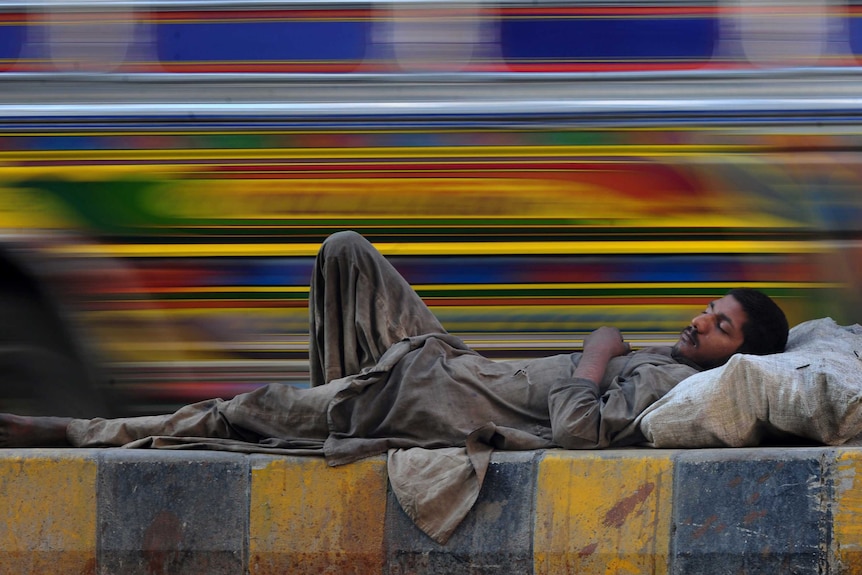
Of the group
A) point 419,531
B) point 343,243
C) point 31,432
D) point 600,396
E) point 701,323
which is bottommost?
point 419,531

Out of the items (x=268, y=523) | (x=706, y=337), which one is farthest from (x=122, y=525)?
(x=706, y=337)

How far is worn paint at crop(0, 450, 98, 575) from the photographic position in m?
3.28

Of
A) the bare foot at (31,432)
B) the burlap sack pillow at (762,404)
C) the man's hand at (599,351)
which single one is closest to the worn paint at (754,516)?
the burlap sack pillow at (762,404)

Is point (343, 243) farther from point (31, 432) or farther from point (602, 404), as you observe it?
point (31, 432)

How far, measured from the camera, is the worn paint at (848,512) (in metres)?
2.97

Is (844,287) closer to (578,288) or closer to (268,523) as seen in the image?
(578,288)

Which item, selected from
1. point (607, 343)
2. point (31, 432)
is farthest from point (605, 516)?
point (31, 432)

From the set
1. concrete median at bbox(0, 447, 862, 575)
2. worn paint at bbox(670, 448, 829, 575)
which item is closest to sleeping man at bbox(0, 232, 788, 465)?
concrete median at bbox(0, 447, 862, 575)

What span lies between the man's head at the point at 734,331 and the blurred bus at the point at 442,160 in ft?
1.29

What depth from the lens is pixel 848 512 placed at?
298cm

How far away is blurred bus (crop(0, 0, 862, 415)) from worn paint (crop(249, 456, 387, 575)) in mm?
1216

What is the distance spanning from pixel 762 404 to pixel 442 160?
1639 mm

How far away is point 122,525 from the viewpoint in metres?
3.29

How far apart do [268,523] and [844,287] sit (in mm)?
2339
